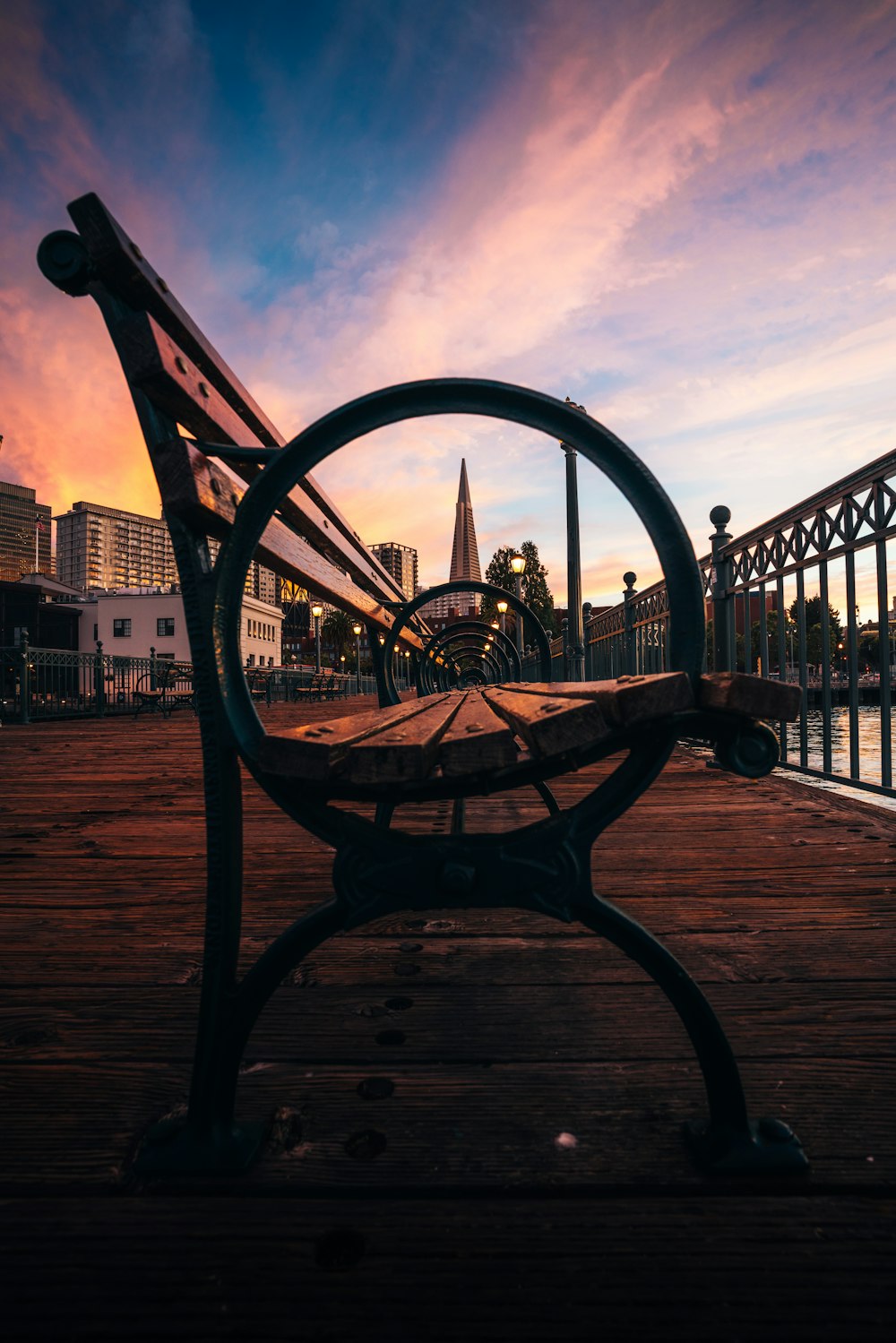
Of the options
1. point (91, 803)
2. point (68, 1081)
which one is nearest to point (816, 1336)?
point (68, 1081)

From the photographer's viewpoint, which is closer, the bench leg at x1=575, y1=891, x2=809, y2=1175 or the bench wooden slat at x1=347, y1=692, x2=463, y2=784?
the bench wooden slat at x1=347, y1=692, x2=463, y2=784

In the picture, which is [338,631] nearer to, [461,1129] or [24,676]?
[24,676]

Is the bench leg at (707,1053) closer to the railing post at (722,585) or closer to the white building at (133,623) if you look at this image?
the railing post at (722,585)

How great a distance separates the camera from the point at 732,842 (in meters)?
2.17

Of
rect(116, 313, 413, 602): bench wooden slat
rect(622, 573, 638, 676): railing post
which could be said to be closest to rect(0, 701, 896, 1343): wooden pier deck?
rect(116, 313, 413, 602): bench wooden slat

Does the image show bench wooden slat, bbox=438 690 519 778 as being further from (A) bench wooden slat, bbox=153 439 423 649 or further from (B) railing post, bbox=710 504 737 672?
(B) railing post, bbox=710 504 737 672

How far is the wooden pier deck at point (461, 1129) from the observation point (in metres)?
0.59

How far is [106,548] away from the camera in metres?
117

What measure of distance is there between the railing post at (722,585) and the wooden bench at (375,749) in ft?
10.4

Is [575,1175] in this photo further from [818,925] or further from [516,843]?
[818,925]

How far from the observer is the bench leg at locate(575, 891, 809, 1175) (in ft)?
2.46

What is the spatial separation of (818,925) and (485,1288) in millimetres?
1194

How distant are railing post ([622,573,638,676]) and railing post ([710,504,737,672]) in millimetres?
1471

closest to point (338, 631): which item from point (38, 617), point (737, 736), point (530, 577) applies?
point (530, 577)
